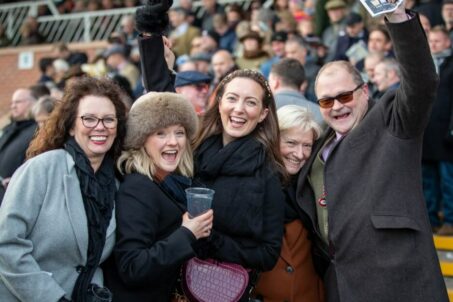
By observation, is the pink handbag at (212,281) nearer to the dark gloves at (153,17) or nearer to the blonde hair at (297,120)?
the blonde hair at (297,120)

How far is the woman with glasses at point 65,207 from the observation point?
3021 millimetres

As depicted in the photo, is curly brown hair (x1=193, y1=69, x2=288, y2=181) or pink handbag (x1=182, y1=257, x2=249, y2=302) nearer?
pink handbag (x1=182, y1=257, x2=249, y2=302)

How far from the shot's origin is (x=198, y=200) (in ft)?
10.6

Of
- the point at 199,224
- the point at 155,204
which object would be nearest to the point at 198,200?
the point at 199,224

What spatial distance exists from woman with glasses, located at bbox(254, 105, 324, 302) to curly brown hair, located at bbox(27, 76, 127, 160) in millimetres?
1109

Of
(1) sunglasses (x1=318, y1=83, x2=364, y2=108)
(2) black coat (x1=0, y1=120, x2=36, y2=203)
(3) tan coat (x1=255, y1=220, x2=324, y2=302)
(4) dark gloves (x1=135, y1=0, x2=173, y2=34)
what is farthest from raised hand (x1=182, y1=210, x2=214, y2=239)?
(2) black coat (x1=0, y1=120, x2=36, y2=203)

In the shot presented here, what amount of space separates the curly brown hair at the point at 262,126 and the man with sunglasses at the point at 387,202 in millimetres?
414

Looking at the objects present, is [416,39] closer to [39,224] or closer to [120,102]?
[120,102]

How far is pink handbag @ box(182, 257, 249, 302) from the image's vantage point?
345 centimetres

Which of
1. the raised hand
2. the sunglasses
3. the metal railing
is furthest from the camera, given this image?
the metal railing

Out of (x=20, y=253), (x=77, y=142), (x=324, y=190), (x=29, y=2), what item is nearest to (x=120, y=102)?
(x=77, y=142)

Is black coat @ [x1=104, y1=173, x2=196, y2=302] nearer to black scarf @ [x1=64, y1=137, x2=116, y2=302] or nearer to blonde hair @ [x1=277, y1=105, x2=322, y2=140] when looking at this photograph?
black scarf @ [x1=64, y1=137, x2=116, y2=302]

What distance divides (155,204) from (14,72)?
12.4 m

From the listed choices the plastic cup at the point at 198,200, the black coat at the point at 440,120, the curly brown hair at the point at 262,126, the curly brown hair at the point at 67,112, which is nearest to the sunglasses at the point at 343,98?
the curly brown hair at the point at 262,126
